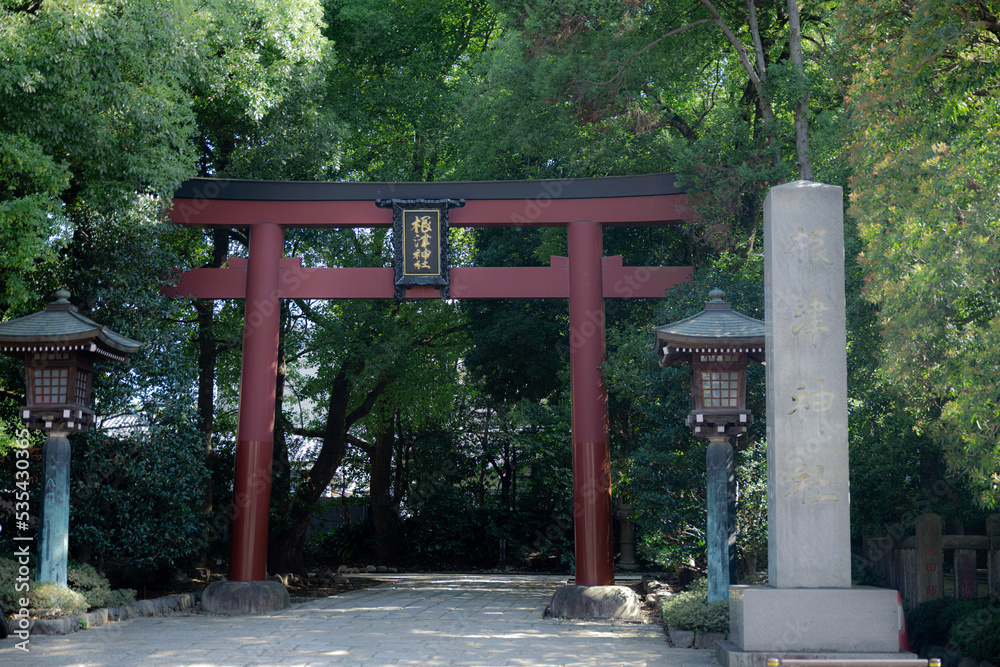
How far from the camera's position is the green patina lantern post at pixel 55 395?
824 cm

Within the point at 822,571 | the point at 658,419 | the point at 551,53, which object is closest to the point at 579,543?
the point at 658,419

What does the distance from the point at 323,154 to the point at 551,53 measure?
12.0ft

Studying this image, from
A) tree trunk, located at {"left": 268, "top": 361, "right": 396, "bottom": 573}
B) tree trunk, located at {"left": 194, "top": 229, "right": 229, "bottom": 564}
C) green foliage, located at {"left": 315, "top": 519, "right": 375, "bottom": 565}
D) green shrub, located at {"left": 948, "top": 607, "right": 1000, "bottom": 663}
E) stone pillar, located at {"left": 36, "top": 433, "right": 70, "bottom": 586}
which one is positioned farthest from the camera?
Answer: green foliage, located at {"left": 315, "top": 519, "right": 375, "bottom": 565}

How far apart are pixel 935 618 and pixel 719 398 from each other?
2.60m

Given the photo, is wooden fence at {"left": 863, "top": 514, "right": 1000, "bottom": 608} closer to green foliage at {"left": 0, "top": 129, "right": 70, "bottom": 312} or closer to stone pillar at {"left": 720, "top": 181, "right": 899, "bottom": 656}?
stone pillar at {"left": 720, "top": 181, "right": 899, "bottom": 656}

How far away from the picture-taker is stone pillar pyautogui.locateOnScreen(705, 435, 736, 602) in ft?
25.5

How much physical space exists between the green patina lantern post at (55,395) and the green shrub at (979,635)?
790cm

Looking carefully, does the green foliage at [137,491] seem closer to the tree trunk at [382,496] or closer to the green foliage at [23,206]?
the green foliage at [23,206]

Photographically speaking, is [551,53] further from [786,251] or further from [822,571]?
[822,571]

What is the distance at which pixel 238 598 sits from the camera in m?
9.70

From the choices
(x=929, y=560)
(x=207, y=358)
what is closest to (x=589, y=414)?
(x=929, y=560)

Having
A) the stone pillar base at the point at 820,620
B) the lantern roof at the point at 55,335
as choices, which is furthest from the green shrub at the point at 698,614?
the lantern roof at the point at 55,335

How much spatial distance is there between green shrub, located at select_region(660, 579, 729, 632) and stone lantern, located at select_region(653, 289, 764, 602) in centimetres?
18

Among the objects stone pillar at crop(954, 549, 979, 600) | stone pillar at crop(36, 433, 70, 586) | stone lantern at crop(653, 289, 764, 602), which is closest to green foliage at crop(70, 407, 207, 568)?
stone pillar at crop(36, 433, 70, 586)
